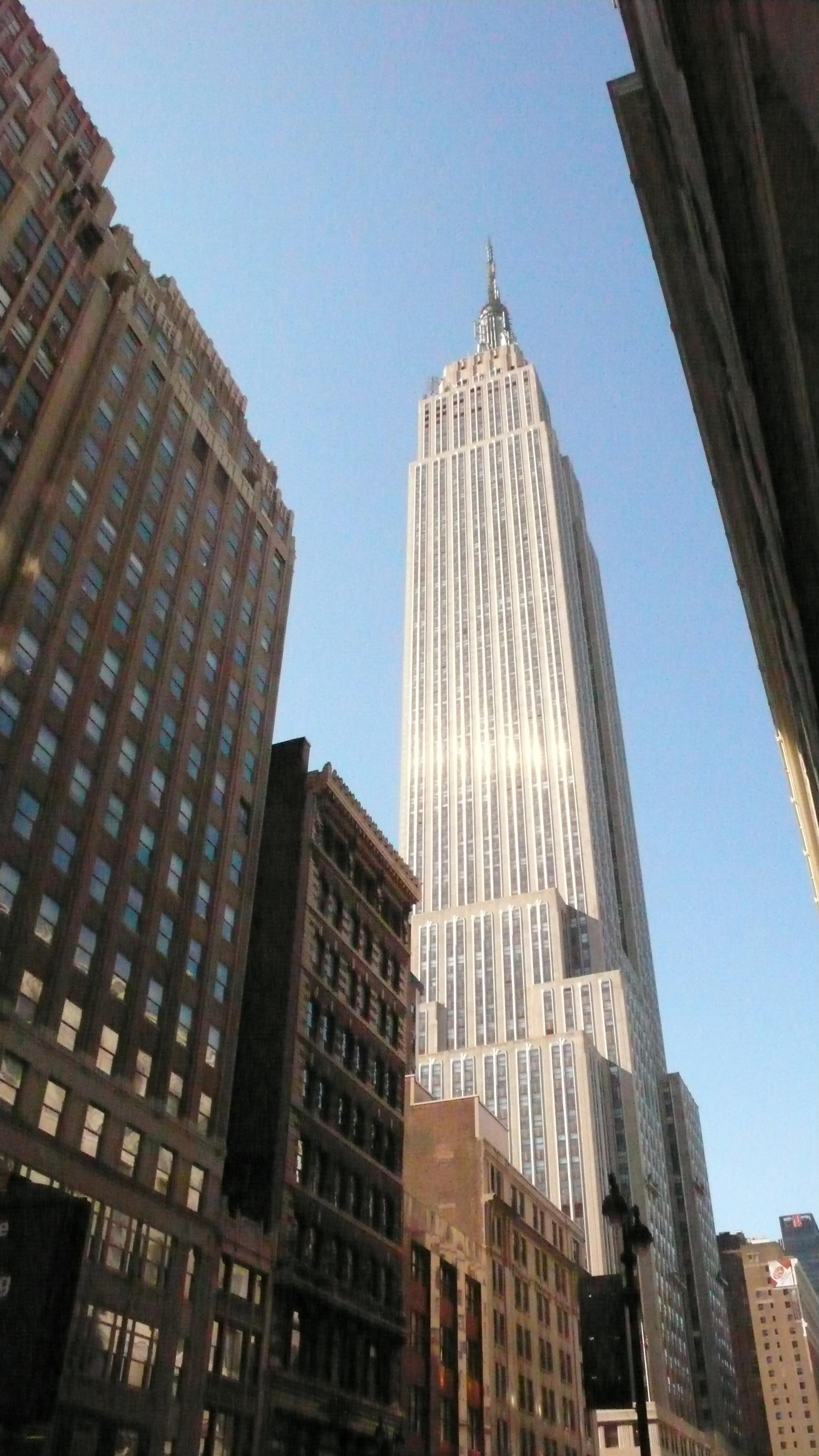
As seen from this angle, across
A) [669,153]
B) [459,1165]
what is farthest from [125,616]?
[459,1165]

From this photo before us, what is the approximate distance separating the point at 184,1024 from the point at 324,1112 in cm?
1112

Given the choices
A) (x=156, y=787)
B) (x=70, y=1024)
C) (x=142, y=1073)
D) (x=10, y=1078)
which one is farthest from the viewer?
(x=156, y=787)

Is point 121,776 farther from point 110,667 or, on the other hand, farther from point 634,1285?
point 634,1285

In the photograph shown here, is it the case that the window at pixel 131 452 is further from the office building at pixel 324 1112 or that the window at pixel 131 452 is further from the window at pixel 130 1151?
the window at pixel 130 1151

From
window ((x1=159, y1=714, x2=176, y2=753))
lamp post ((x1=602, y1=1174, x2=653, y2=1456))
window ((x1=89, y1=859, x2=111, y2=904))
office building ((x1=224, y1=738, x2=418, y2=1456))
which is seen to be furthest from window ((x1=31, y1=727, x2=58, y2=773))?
lamp post ((x1=602, y1=1174, x2=653, y2=1456))

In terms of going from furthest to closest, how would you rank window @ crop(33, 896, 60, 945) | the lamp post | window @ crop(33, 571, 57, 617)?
window @ crop(33, 571, 57, 617), window @ crop(33, 896, 60, 945), the lamp post

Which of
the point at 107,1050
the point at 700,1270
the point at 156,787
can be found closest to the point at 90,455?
the point at 156,787

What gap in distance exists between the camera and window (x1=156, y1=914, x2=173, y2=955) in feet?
166

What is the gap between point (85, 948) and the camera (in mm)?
45688

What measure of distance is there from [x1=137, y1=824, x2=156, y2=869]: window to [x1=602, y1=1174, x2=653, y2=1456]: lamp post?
3055cm

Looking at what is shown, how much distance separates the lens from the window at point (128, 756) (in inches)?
2034

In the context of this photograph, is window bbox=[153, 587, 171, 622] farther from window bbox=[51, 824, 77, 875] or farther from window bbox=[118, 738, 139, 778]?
window bbox=[51, 824, 77, 875]

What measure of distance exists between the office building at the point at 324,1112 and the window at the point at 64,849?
1578cm

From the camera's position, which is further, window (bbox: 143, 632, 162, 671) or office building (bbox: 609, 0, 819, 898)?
window (bbox: 143, 632, 162, 671)
